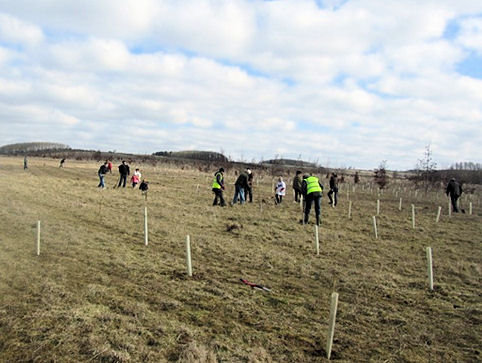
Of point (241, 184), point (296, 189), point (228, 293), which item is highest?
point (241, 184)

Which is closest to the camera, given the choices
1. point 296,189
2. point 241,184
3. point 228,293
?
point 228,293

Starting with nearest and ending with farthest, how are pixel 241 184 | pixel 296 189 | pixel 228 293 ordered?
pixel 228 293 → pixel 241 184 → pixel 296 189

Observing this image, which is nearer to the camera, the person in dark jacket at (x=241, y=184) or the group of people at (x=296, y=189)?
the group of people at (x=296, y=189)

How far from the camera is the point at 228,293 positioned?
285 inches

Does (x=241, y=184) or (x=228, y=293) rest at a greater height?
(x=241, y=184)

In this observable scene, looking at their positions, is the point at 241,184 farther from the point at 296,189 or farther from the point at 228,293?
the point at 228,293

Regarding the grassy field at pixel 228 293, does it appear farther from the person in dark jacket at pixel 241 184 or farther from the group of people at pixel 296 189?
the person in dark jacket at pixel 241 184

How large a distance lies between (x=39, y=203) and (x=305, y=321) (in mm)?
15996

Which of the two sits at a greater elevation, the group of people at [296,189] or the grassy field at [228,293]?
the group of people at [296,189]

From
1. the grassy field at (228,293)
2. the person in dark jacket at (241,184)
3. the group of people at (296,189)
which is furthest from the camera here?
the person in dark jacket at (241,184)

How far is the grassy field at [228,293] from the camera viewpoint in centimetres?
525

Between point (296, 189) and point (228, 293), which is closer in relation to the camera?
point (228, 293)

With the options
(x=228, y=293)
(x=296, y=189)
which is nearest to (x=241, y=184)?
(x=296, y=189)

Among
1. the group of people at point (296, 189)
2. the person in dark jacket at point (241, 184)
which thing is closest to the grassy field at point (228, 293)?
the group of people at point (296, 189)
